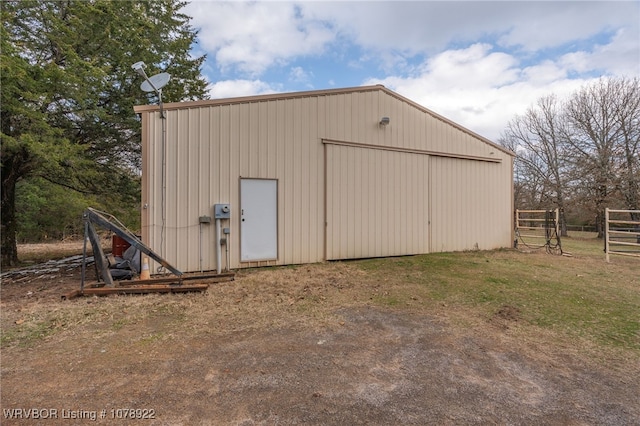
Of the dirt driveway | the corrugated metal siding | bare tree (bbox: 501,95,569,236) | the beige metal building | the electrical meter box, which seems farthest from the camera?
bare tree (bbox: 501,95,569,236)

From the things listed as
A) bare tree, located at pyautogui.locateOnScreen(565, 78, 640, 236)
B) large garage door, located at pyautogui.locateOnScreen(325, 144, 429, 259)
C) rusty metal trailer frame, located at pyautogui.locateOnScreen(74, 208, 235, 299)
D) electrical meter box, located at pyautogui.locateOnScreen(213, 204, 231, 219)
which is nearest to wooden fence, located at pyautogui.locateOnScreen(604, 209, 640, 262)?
bare tree, located at pyautogui.locateOnScreen(565, 78, 640, 236)

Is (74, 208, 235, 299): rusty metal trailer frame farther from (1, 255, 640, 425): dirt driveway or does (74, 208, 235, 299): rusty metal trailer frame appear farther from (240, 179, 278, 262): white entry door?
(240, 179, 278, 262): white entry door

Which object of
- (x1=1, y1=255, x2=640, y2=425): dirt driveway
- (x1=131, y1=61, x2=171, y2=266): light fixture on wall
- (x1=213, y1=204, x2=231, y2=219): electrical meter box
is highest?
(x1=131, y1=61, x2=171, y2=266): light fixture on wall

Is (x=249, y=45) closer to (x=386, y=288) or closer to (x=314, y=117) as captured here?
(x=314, y=117)

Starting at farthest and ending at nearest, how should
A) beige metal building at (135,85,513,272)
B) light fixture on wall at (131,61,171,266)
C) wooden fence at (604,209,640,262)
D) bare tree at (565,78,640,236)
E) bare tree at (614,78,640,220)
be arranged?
bare tree at (565,78,640,236) → bare tree at (614,78,640,220) → wooden fence at (604,209,640,262) → beige metal building at (135,85,513,272) → light fixture on wall at (131,61,171,266)

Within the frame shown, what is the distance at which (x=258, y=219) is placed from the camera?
640 cm

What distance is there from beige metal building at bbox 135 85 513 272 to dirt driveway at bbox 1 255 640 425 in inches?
89.9

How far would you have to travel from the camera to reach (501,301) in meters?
4.17

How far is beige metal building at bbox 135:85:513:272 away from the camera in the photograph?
578 cm

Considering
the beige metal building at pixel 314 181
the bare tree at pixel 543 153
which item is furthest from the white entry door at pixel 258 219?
the bare tree at pixel 543 153

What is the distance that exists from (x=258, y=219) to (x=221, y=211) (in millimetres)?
812

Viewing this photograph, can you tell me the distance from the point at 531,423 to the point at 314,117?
252 inches

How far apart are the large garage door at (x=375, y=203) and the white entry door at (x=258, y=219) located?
1305 mm

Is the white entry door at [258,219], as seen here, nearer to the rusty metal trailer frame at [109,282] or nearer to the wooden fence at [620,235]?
the rusty metal trailer frame at [109,282]
